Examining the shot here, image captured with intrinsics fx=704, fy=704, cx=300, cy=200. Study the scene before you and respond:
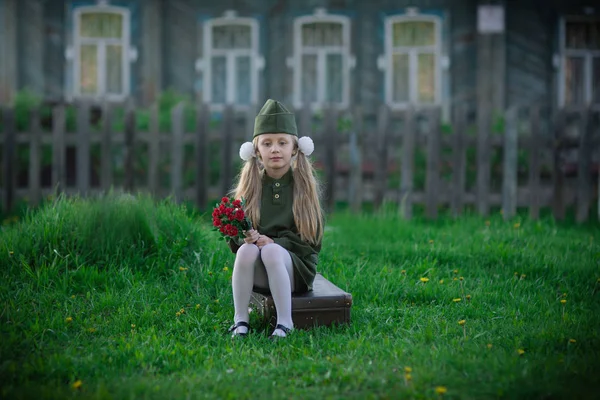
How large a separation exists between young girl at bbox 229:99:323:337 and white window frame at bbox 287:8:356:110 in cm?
949

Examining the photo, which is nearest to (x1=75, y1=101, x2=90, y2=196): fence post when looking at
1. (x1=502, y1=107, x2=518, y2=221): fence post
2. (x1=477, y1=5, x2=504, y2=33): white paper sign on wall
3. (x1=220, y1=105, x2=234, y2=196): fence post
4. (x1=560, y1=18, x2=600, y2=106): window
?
(x1=220, y1=105, x2=234, y2=196): fence post

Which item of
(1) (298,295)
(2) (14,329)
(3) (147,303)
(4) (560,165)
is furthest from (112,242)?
(4) (560,165)

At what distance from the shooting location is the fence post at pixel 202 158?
8.88 meters

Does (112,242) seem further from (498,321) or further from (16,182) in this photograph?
(16,182)

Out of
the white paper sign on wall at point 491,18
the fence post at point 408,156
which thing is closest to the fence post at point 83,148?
the fence post at point 408,156

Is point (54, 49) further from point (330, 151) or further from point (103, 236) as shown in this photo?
point (103, 236)

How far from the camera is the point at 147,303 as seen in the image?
471 cm

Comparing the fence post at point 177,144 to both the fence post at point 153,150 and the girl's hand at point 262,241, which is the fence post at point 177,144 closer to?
the fence post at point 153,150

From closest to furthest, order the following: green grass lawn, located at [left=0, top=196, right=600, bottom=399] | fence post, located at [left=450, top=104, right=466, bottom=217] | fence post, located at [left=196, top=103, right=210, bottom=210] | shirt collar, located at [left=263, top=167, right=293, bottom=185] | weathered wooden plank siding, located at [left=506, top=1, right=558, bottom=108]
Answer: green grass lawn, located at [left=0, top=196, right=600, bottom=399], shirt collar, located at [left=263, top=167, right=293, bottom=185], fence post, located at [left=450, top=104, right=466, bottom=217], fence post, located at [left=196, top=103, right=210, bottom=210], weathered wooden plank siding, located at [left=506, top=1, right=558, bottom=108]

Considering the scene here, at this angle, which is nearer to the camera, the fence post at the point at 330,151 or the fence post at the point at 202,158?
the fence post at the point at 330,151

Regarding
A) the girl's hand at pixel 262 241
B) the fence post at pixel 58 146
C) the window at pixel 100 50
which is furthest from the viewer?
the window at pixel 100 50

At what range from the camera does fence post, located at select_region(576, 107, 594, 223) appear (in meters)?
8.66

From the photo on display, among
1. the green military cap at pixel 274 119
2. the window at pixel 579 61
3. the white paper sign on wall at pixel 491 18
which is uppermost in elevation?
→ the white paper sign on wall at pixel 491 18

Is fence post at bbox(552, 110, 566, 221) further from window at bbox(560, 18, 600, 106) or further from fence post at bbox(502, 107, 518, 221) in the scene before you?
window at bbox(560, 18, 600, 106)
